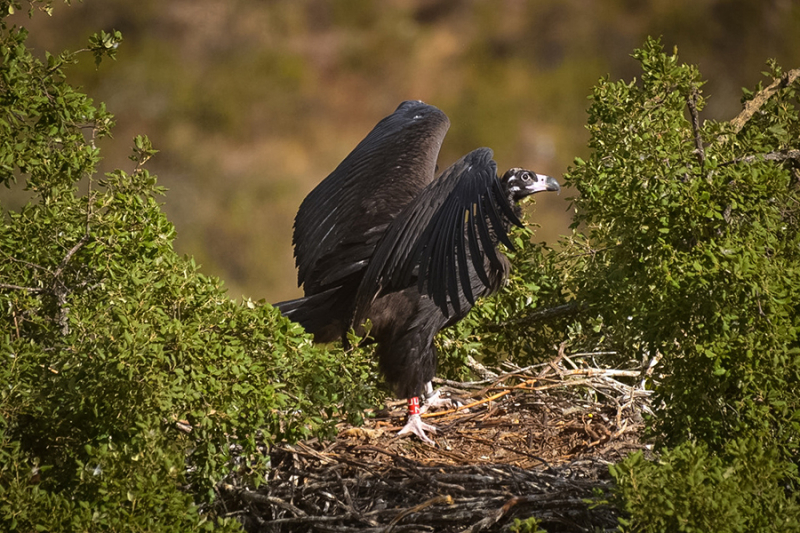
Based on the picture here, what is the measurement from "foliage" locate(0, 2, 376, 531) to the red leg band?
1.10 metres

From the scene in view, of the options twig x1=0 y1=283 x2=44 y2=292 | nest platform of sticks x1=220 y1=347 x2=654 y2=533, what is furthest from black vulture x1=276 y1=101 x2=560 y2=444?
twig x1=0 y1=283 x2=44 y2=292

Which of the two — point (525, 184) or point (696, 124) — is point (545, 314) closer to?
point (525, 184)

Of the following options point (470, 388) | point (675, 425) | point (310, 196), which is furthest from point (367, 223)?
point (675, 425)

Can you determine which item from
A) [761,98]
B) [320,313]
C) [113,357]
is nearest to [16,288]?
[113,357]

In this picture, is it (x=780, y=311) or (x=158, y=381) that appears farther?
(x=780, y=311)

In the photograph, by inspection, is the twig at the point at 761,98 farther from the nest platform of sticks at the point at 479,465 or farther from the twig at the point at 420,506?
the twig at the point at 420,506

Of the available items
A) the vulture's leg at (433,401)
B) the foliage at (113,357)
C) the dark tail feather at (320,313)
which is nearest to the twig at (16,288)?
the foliage at (113,357)

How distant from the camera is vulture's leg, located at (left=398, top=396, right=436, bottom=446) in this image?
11.6ft

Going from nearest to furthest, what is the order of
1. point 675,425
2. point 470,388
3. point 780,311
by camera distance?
1. point 780,311
2. point 675,425
3. point 470,388

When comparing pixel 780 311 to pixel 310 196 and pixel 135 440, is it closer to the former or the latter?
pixel 135 440

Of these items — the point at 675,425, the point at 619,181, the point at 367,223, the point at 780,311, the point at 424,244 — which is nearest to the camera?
the point at 780,311

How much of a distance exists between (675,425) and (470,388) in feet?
6.23

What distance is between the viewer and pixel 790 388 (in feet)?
6.75

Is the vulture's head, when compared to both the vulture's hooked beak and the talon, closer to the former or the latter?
the vulture's hooked beak
